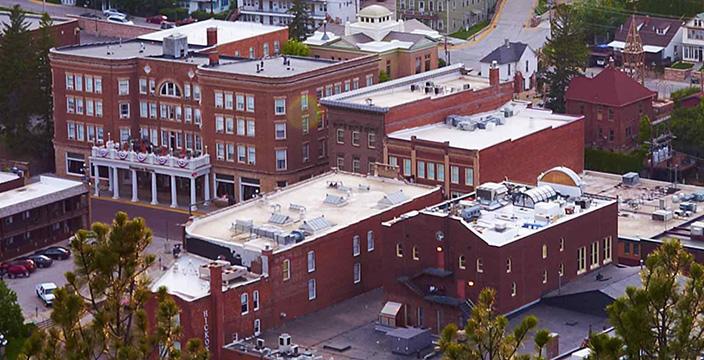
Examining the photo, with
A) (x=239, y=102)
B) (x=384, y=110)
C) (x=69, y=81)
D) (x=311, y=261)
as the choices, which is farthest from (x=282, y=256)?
(x=69, y=81)

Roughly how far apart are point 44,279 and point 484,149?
24.2 metres

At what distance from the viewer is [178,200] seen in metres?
118

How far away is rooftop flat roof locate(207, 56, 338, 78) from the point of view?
116 metres

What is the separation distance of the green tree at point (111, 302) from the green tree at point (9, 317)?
37898 mm

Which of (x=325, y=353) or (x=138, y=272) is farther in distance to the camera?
(x=325, y=353)

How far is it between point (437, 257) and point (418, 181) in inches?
753

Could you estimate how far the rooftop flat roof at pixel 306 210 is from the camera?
93.4 metres

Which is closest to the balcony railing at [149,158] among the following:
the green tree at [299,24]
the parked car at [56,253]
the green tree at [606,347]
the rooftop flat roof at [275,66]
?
the rooftop flat roof at [275,66]

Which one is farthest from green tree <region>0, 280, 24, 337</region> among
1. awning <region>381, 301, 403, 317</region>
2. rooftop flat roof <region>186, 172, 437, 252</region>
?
awning <region>381, 301, 403, 317</region>

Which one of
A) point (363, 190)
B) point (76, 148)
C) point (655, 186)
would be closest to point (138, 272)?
point (363, 190)

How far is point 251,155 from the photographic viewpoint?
Answer: 116 meters

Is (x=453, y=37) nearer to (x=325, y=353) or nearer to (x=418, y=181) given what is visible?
(x=418, y=181)

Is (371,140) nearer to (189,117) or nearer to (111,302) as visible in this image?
(189,117)

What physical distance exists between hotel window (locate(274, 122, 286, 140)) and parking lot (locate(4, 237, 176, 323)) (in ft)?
33.9
